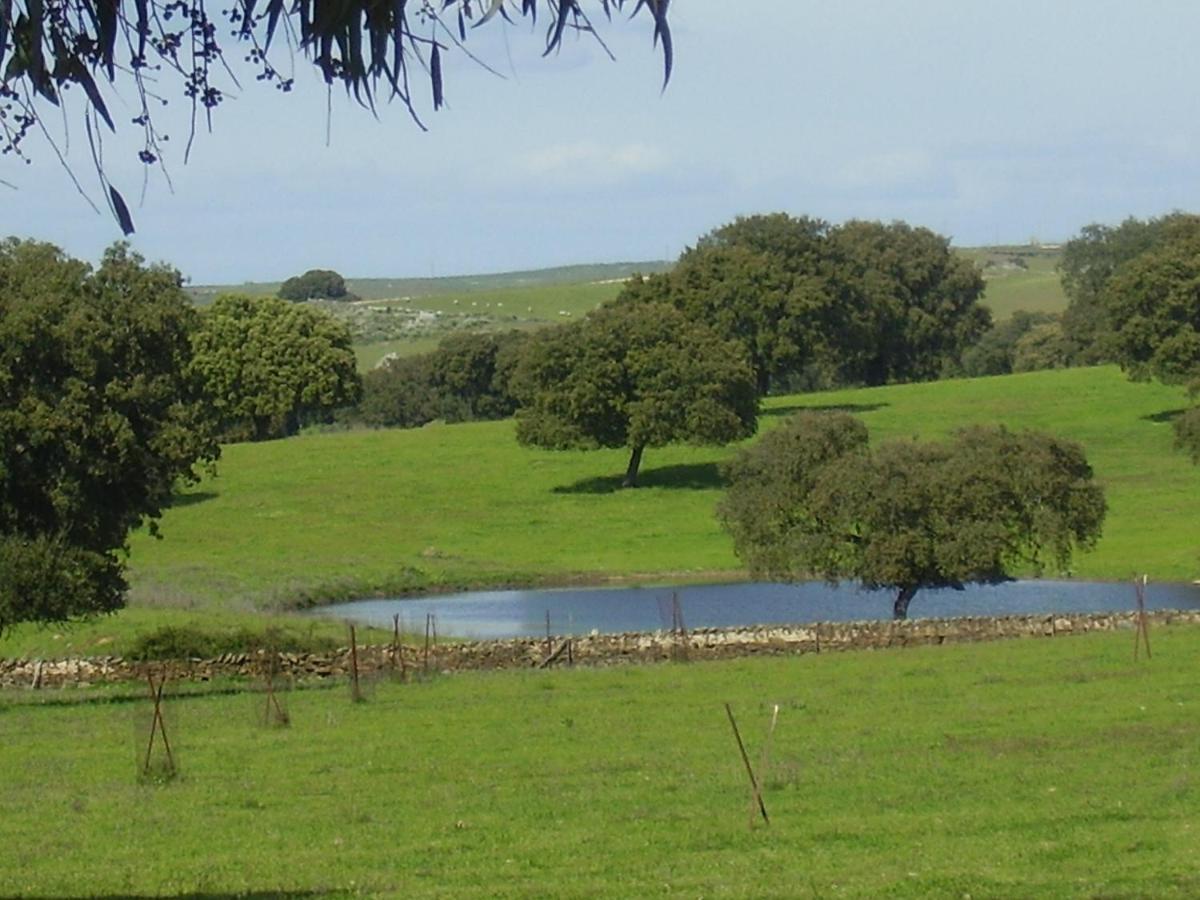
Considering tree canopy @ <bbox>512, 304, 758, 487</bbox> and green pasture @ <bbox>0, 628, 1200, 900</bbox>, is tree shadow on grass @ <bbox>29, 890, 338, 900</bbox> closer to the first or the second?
green pasture @ <bbox>0, 628, 1200, 900</bbox>

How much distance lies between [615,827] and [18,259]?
16454mm

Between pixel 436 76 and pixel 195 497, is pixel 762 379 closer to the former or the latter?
pixel 195 497

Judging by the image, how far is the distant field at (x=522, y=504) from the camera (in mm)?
54594

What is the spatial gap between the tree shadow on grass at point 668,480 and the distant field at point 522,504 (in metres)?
0.12

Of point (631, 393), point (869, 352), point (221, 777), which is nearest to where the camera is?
point (221, 777)

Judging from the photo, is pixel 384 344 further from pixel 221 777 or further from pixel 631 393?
pixel 221 777

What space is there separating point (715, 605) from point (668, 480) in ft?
79.2

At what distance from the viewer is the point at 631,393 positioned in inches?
2598

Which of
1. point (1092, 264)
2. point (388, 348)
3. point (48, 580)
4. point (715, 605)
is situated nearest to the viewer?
point (48, 580)

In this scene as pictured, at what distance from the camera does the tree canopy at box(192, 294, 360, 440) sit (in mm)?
84062

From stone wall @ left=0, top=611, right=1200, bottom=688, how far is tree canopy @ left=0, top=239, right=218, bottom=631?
4007 millimetres

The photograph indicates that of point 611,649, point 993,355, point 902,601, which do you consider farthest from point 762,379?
point 611,649

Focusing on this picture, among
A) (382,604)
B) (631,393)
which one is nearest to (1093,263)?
(631,393)

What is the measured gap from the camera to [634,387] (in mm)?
66062
